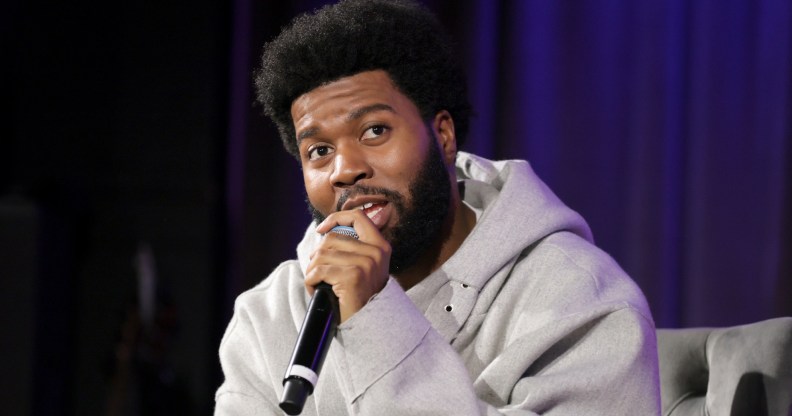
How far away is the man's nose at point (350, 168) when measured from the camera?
1.60 m

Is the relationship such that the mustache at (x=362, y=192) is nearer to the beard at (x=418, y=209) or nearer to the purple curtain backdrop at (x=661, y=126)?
the beard at (x=418, y=209)

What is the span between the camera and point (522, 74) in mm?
3160

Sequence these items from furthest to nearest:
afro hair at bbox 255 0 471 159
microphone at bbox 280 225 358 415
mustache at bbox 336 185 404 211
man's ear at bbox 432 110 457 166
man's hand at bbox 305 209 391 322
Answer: man's ear at bbox 432 110 457 166 < afro hair at bbox 255 0 471 159 < mustache at bbox 336 185 404 211 < man's hand at bbox 305 209 391 322 < microphone at bbox 280 225 358 415

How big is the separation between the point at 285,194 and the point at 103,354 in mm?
1068

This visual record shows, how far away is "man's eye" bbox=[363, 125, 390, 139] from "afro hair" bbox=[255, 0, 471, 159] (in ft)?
0.40

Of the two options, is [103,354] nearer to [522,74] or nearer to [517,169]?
[522,74]

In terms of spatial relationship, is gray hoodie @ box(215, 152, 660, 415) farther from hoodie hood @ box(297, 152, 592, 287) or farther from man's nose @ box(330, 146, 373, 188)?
man's nose @ box(330, 146, 373, 188)

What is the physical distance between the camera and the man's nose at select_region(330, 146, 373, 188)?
1601mm

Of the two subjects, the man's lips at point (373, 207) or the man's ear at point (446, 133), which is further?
the man's ear at point (446, 133)

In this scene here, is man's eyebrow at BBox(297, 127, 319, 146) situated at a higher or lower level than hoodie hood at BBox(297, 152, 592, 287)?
higher

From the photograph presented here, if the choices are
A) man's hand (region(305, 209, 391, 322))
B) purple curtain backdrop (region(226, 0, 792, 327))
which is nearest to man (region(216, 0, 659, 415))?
man's hand (region(305, 209, 391, 322))

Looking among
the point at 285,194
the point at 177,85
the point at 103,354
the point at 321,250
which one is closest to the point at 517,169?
the point at 321,250

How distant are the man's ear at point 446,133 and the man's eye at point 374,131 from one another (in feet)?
0.66

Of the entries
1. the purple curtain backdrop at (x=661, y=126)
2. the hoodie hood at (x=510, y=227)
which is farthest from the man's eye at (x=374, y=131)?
the purple curtain backdrop at (x=661, y=126)
